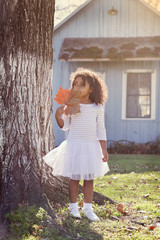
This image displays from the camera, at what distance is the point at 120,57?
38.7 feet

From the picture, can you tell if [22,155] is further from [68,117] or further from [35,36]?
[35,36]

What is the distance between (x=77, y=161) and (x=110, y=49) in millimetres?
8511

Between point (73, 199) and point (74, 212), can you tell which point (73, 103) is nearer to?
point (73, 199)

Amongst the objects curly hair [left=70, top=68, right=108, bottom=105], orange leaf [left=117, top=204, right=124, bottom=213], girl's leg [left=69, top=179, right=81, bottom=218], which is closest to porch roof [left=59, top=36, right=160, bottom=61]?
curly hair [left=70, top=68, right=108, bottom=105]

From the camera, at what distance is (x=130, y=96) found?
12.7m

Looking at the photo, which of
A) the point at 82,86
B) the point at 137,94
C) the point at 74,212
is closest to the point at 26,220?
the point at 74,212

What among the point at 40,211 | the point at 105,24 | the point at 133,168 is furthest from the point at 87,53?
the point at 40,211

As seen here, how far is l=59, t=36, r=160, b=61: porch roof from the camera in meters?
11.8

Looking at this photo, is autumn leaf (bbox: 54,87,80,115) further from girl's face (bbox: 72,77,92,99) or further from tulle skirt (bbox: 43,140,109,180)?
tulle skirt (bbox: 43,140,109,180)

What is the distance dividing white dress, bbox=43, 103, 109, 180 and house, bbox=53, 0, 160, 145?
25.2 ft

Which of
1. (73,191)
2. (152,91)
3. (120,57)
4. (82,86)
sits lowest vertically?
(73,191)

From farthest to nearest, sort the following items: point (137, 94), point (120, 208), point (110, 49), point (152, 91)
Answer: point (137, 94)
point (152, 91)
point (110, 49)
point (120, 208)

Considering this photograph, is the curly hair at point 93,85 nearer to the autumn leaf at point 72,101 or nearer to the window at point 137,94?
the autumn leaf at point 72,101

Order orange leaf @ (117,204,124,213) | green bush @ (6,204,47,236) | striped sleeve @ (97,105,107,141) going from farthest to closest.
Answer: orange leaf @ (117,204,124,213)
striped sleeve @ (97,105,107,141)
green bush @ (6,204,47,236)
